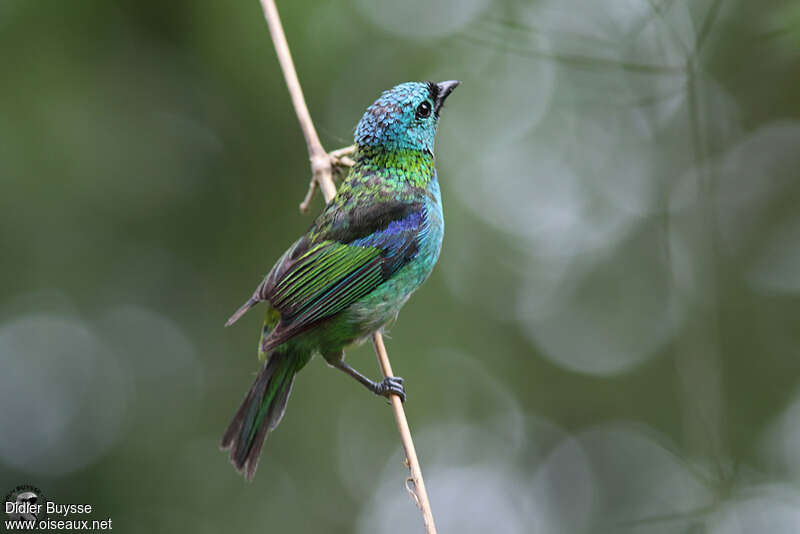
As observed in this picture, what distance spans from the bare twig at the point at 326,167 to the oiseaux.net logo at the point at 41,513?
7.28 feet

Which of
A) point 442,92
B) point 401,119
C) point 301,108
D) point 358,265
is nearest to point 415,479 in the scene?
point 358,265

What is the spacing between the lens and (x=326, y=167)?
3.60m

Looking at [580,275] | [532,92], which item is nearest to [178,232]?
[532,92]

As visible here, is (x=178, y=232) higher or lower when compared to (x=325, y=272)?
higher

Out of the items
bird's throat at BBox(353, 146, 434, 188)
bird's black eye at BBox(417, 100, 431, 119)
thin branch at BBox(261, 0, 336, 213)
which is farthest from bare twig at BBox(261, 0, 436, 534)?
bird's black eye at BBox(417, 100, 431, 119)

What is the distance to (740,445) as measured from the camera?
4.76 metres

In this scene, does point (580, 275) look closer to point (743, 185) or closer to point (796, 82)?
point (743, 185)

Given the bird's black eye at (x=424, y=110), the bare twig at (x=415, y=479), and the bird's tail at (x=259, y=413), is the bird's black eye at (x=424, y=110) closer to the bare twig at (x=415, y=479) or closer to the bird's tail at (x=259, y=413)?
the bird's tail at (x=259, y=413)

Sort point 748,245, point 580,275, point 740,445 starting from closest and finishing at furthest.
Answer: point 740,445 < point 748,245 < point 580,275

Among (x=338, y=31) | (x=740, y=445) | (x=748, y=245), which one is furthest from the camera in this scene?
(x=748, y=245)

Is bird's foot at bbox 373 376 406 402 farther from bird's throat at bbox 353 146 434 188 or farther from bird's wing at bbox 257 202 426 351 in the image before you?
bird's throat at bbox 353 146 434 188

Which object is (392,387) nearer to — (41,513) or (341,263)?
(341,263)

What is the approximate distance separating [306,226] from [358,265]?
268cm

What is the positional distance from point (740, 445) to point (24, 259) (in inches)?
220
